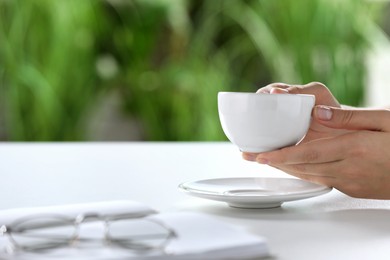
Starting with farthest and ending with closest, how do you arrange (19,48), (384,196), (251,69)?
(251,69), (19,48), (384,196)

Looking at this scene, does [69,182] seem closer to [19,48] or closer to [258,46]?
[19,48]

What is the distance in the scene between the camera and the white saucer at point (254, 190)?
3.14 ft

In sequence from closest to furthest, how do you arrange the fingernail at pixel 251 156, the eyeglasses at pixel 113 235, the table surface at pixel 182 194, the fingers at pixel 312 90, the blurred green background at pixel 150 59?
the eyeglasses at pixel 113 235, the table surface at pixel 182 194, the fingernail at pixel 251 156, the fingers at pixel 312 90, the blurred green background at pixel 150 59

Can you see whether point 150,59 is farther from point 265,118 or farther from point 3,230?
point 3,230

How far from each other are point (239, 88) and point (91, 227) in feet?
12.9

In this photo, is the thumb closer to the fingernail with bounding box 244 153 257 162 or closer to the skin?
the skin

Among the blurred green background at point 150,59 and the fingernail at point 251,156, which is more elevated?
the blurred green background at point 150,59

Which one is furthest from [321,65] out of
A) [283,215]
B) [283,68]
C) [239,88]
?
[283,215]

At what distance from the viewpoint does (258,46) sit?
443 cm

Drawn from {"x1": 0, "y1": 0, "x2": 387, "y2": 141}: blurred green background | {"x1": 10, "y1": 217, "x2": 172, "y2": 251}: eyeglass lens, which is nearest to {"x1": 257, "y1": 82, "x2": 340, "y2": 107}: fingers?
{"x1": 10, "y1": 217, "x2": 172, "y2": 251}: eyeglass lens

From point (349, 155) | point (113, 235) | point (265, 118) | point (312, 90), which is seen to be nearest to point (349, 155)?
point (349, 155)

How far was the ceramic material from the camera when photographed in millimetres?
1003

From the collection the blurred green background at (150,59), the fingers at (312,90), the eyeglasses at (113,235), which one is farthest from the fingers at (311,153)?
the blurred green background at (150,59)

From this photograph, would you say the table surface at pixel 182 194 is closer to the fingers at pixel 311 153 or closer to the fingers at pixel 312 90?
the fingers at pixel 311 153
